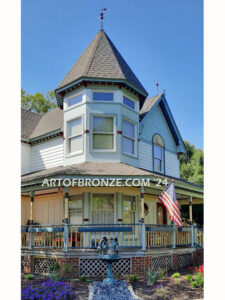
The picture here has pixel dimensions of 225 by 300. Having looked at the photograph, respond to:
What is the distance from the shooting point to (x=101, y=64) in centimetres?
1432

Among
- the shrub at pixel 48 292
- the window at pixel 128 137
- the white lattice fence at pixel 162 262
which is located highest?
the window at pixel 128 137

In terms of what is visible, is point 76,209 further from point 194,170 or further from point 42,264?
point 194,170

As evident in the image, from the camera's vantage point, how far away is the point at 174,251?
41.9 ft

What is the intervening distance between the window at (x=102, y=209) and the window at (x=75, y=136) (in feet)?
7.34

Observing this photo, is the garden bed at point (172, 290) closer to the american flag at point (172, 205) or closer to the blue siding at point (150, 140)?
the american flag at point (172, 205)

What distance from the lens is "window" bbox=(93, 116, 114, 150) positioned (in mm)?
13555

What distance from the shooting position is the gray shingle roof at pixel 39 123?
54.0ft

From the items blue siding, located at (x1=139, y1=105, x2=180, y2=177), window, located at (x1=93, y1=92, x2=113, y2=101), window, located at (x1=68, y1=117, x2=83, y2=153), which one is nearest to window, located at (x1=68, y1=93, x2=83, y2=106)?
window, located at (x1=93, y1=92, x2=113, y2=101)

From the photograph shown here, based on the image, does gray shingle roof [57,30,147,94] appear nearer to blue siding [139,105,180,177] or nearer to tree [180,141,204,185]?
blue siding [139,105,180,177]

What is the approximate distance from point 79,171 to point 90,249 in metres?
2.81

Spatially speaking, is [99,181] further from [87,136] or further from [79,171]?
[87,136]

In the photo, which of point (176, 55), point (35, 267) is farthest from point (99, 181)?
point (176, 55)

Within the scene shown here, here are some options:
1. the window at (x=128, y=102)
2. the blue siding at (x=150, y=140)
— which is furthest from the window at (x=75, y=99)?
the blue siding at (x=150, y=140)
